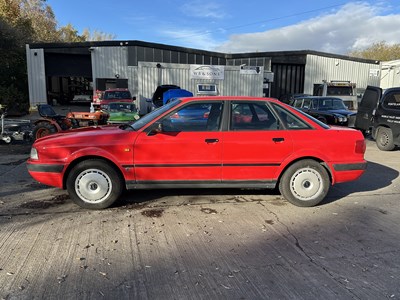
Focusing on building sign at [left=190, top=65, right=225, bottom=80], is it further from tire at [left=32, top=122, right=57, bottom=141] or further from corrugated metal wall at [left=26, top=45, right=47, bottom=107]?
tire at [left=32, top=122, right=57, bottom=141]

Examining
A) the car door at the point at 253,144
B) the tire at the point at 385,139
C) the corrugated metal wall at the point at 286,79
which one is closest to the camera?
the car door at the point at 253,144

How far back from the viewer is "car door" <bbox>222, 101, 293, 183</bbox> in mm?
4852

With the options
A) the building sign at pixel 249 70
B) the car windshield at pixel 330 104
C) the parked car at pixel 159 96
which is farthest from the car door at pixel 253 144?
the building sign at pixel 249 70

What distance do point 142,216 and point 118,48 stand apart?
24.1 meters

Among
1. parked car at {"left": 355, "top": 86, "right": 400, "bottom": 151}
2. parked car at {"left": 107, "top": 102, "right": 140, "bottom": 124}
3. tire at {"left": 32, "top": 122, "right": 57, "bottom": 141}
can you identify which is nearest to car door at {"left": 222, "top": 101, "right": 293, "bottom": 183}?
parked car at {"left": 355, "top": 86, "right": 400, "bottom": 151}

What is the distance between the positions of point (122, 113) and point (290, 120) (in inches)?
342

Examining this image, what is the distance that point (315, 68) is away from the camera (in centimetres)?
3023

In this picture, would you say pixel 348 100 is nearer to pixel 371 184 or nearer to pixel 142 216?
pixel 371 184

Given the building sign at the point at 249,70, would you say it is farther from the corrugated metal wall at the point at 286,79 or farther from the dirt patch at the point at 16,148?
the dirt patch at the point at 16,148

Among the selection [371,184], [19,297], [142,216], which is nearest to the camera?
[19,297]

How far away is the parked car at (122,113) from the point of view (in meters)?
12.1

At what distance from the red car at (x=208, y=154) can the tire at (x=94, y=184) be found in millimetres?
13

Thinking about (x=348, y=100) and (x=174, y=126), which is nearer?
(x=174, y=126)

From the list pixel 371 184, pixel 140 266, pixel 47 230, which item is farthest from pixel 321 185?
pixel 47 230
